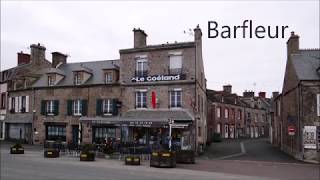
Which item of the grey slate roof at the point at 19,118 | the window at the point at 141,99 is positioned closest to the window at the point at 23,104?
the grey slate roof at the point at 19,118

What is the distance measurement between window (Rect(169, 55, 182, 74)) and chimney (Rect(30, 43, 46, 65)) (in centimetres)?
1778

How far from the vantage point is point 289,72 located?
29.2 m

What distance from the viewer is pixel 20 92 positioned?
36594 mm

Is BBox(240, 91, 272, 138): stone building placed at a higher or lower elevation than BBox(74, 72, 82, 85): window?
lower

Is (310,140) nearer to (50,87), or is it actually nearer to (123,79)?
(123,79)

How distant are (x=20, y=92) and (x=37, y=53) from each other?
486cm

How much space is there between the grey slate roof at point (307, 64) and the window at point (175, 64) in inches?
317

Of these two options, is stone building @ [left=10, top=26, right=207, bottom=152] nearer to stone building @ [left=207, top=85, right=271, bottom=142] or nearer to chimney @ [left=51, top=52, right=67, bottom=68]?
chimney @ [left=51, top=52, right=67, bottom=68]

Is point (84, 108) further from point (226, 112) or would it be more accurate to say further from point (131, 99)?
point (226, 112)

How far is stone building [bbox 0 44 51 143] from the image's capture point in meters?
35.6

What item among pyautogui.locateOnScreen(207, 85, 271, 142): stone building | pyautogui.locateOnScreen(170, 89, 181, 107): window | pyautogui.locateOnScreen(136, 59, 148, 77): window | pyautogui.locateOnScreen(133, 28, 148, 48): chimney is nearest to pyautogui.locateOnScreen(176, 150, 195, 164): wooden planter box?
pyautogui.locateOnScreen(170, 89, 181, 107): window

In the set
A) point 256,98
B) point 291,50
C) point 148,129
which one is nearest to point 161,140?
point 148,129

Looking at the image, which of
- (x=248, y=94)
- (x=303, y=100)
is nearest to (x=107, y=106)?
(x=303, y=100)

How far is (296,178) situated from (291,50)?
14477 millimetres
